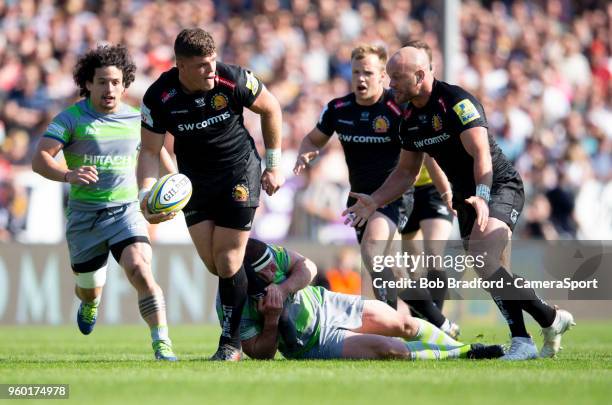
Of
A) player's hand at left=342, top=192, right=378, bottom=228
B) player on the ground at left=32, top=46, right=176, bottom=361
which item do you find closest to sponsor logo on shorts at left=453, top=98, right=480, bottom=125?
player's hand at left=342, top=192, right=378, bottom=228

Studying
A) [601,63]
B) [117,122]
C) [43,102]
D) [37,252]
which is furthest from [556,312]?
[601,63]

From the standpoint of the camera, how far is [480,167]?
30.4ft

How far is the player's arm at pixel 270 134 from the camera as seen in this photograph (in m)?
9.64

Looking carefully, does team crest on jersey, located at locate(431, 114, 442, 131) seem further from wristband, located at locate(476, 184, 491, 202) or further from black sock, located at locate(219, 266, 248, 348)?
black sock, located at locate(219, 266, 248, 348)

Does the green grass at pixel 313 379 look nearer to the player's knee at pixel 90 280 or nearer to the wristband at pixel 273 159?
the player's knee at pixel 90 280

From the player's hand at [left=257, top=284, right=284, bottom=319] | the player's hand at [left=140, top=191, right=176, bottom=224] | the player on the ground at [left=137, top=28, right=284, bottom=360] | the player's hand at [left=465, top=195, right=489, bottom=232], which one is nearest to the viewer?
the player's hand at [left=465, top=195, right=489, bottom=232]

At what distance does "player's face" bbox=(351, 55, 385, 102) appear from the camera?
11555mm

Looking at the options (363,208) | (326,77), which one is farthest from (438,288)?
(326,77)

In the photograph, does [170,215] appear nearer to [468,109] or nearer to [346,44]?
[468,109]

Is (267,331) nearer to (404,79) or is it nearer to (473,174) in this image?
(473,174)

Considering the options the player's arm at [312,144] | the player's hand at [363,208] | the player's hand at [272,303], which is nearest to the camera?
the player's hand at [272,303]

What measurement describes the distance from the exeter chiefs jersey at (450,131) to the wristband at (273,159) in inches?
45.7

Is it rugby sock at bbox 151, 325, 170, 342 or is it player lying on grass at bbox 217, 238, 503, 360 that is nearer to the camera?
player lying on grass at bbox 217, 238, 503, 360

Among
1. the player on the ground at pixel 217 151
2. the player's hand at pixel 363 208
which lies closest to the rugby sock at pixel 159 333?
the player on the ground at pixel 217 151
